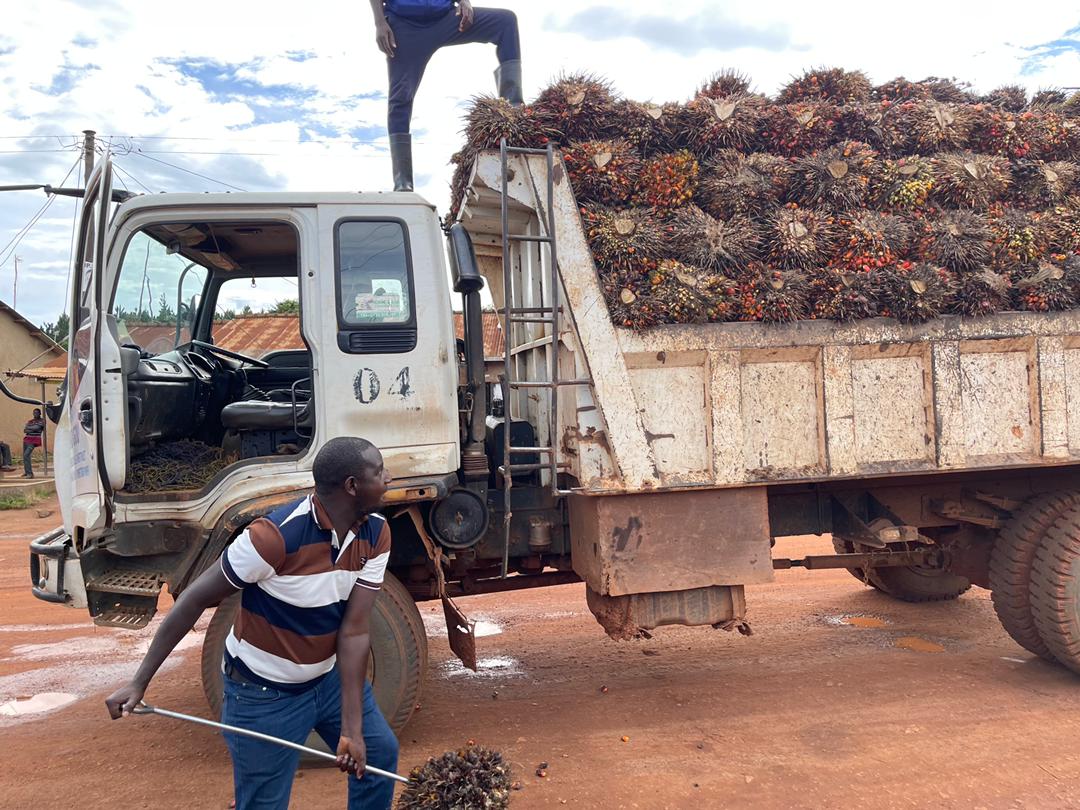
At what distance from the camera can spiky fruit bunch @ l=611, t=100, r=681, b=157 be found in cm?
421

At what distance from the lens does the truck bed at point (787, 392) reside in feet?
12.5

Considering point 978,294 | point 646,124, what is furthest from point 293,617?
point 978,294

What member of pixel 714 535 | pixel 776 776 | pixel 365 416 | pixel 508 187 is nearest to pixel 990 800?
pixel 776 776

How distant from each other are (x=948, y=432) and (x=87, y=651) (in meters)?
5.55

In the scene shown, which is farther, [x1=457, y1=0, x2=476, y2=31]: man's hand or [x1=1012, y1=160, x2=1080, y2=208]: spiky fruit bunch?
[x1=457, y1=0, x2=476, y2=31]: man's hand

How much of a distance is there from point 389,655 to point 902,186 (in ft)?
12.0

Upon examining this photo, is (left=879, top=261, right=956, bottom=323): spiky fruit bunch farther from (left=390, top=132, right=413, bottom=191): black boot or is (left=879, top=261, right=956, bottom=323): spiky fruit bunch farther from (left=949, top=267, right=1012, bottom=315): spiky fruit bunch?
(left=390, top=132, right=413, bottom=191): black boot

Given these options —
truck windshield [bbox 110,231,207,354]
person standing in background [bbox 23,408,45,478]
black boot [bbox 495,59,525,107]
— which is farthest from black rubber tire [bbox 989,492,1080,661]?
person standing in background [bbox 23,408,45,478]

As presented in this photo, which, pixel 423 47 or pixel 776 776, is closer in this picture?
pixel 776 776

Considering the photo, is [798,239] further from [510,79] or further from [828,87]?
[510,79]

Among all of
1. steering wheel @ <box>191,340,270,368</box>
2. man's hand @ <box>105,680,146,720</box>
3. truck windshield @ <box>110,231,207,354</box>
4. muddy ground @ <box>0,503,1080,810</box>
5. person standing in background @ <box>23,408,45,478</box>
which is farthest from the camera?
person standing in background @ <box>23,408,45,478</box>

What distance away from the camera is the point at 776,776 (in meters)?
3.53

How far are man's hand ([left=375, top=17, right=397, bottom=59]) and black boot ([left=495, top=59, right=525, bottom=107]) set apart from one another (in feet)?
2.21

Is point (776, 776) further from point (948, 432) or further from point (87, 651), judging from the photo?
point (87, 651)
